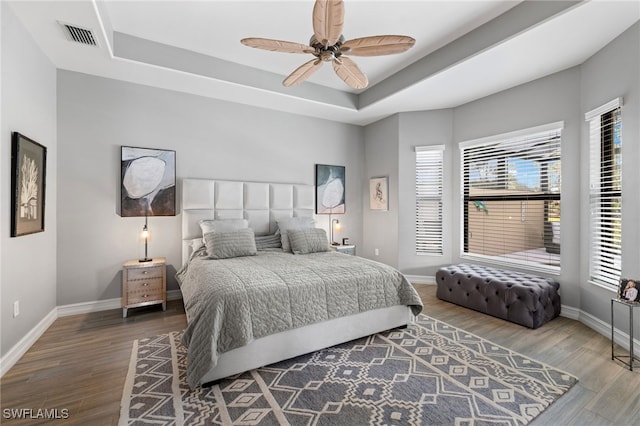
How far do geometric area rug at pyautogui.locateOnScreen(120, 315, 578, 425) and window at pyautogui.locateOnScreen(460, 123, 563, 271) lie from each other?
6.20 ft

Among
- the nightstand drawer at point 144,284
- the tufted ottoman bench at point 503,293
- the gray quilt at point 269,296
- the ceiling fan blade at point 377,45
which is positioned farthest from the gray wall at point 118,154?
the tufted ottoman bench at point 503,293

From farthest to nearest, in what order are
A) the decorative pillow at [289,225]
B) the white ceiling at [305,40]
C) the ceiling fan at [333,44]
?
1. the decorative pillow at [289,225]
2. the white ceiling at [305,40]
3. the ceiling fan at [333,44]

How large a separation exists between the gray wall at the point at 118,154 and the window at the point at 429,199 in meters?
2.34

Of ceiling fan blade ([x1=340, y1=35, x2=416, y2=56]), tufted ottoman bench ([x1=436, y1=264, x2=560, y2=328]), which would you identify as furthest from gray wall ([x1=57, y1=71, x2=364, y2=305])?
tufted ottoman bench ([x1=436, y1=264, x2=560, y2=328])

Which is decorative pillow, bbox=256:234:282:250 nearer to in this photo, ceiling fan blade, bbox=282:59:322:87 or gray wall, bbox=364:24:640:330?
gray wall, bbox=364:24:640:330

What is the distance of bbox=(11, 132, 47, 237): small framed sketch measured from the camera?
2412 millimetres

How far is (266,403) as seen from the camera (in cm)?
191

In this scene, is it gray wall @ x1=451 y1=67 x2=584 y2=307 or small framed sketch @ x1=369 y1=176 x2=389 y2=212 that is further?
small framed sketch @ x1=369 y1=176 x2=389 y2=212

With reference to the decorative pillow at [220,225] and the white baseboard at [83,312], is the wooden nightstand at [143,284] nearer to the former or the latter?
the white baseboard at [83,312]

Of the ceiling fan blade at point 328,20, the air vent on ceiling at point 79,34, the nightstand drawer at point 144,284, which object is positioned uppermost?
the air vent on ceiling at point 79,34

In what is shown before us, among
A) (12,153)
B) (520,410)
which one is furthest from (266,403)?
(12,153)

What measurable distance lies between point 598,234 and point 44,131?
6.09 metres

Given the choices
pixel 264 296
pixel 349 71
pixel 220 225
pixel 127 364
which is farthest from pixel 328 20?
pixel 127 364

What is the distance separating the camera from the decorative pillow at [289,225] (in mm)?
4102
